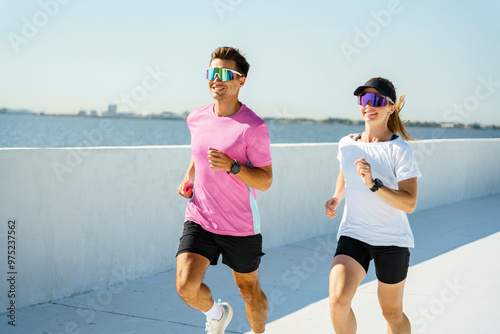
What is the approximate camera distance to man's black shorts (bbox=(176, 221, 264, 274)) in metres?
4.09

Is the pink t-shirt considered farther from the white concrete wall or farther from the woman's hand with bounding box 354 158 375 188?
the white concrete wall

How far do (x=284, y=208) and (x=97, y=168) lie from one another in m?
3.06

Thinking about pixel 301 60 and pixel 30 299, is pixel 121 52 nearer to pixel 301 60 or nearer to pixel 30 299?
pixel 301 60

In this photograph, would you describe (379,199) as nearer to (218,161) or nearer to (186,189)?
(218,161)

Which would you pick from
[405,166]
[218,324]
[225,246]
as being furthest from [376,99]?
[218,324]

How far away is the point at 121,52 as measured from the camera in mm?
104875

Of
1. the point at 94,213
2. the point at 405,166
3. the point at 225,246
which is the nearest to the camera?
the point at 405,166

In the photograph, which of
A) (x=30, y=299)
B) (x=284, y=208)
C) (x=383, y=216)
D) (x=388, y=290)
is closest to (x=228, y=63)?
(x=383, y=216)

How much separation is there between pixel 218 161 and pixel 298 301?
96.8 inches

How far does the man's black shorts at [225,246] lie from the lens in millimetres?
4090
